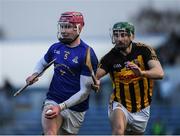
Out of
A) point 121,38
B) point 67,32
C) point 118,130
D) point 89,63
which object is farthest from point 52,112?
point 121,38

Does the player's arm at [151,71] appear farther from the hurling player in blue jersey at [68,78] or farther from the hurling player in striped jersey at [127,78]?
the hurling player in blue jersey at [68,78]

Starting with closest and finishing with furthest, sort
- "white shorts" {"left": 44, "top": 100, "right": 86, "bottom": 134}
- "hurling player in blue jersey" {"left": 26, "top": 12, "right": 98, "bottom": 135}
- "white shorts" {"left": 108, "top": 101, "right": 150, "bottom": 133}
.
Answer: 1. "hurling player in blue jersey" {"left": 26, "top": 12, "right": 98, "bottom": 135}
2. "white shorts" {"left": 44, "top": 100, "right": 86, "bottom": 134}
3. "white shorts" {"left": 108, "top": 101, "right": 150, "bottom": 133}

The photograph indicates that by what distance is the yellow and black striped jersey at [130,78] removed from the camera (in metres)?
10.5

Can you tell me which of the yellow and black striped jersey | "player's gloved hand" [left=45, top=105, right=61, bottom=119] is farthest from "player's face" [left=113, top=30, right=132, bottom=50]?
"player's gloved hand" [left=45, top=105, right=61, bottom=119]

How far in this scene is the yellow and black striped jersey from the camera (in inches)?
415

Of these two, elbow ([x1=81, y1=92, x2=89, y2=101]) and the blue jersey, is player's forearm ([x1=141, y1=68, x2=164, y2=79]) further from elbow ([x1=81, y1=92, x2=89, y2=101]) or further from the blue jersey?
elbow ([x1=81, y1=92, x2=89, y2=101])

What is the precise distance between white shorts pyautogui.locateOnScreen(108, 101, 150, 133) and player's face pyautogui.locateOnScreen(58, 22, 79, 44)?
3.54 feet

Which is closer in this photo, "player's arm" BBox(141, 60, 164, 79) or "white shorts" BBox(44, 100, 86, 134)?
"player's arm" BBox(141, 60, 164, 79)

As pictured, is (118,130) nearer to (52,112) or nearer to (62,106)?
(62,106)

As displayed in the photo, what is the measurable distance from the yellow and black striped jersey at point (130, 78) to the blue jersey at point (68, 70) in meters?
0.33

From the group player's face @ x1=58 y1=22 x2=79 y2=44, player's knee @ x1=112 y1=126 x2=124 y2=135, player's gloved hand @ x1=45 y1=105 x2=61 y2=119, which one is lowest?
player's knee @ x1=112 y1=126 x2=124 y2=135

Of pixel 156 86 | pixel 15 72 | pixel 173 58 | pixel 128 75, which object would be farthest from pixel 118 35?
pixel 15 72

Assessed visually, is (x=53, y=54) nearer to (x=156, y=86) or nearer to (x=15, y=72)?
(x=156, y=86)

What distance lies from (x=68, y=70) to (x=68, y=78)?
111mm
